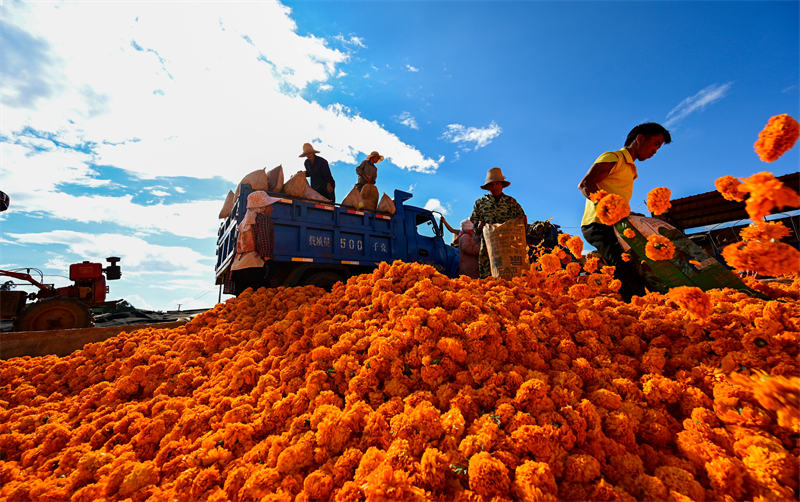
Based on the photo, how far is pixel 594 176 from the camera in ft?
11.4

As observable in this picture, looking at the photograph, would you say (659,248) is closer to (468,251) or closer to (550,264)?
(550,264)

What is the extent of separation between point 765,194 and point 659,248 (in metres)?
1.47

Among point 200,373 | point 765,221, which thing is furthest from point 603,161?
point 200,373

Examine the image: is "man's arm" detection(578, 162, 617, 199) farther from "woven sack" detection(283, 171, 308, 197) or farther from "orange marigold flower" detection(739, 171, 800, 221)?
"woven sack" detection(283, 171, 308, 197)

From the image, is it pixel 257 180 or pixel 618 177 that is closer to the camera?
pixel 618 177

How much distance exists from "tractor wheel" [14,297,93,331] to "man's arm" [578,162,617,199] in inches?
351

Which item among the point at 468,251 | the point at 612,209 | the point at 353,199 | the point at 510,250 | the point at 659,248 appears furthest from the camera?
the point at 468,251

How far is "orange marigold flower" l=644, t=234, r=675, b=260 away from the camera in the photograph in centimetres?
300

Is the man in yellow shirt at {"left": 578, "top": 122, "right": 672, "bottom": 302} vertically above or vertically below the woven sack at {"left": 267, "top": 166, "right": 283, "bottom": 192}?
below

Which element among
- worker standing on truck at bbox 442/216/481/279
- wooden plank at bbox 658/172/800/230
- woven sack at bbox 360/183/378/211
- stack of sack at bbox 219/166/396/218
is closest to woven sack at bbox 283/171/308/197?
stack of sack at bbox 219/166/396/218

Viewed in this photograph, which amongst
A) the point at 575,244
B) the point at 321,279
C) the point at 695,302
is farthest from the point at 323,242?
the point at 695,302

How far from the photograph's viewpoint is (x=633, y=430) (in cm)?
165

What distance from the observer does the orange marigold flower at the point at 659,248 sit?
3.00m

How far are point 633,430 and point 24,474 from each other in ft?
11.2
